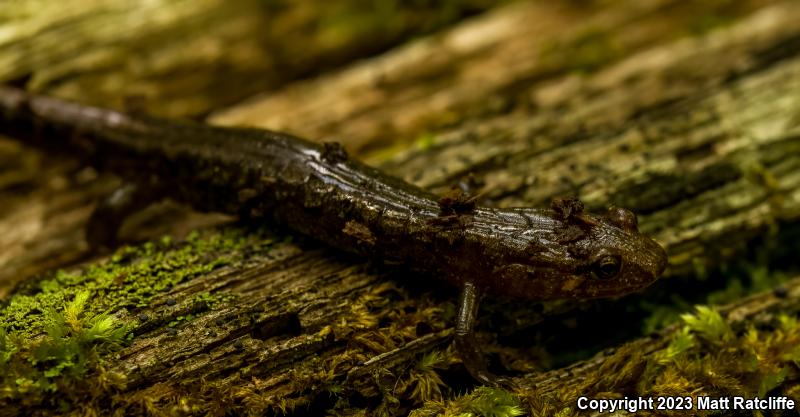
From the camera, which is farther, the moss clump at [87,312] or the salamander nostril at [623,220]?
the salamander nostril at [623,220]

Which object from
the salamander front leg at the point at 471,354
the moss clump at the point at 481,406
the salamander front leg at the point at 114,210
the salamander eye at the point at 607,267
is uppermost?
the salamander front leg at the point at 114,210

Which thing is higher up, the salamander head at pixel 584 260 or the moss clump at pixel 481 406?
the salamander head at pixel 584 260

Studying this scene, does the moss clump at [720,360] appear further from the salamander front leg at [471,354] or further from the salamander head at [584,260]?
the salamander front leg at [471,354]

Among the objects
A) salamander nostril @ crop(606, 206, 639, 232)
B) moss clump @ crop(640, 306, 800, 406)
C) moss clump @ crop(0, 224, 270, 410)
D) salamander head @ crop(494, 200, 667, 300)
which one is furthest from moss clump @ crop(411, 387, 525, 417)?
moss clump @ crop(0, 224, 270, 410)

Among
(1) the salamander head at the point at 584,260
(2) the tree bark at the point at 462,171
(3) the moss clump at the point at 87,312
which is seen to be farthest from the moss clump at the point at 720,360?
(3) the moss clump at the point at 87,312

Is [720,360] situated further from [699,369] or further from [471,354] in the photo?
[471,354]
